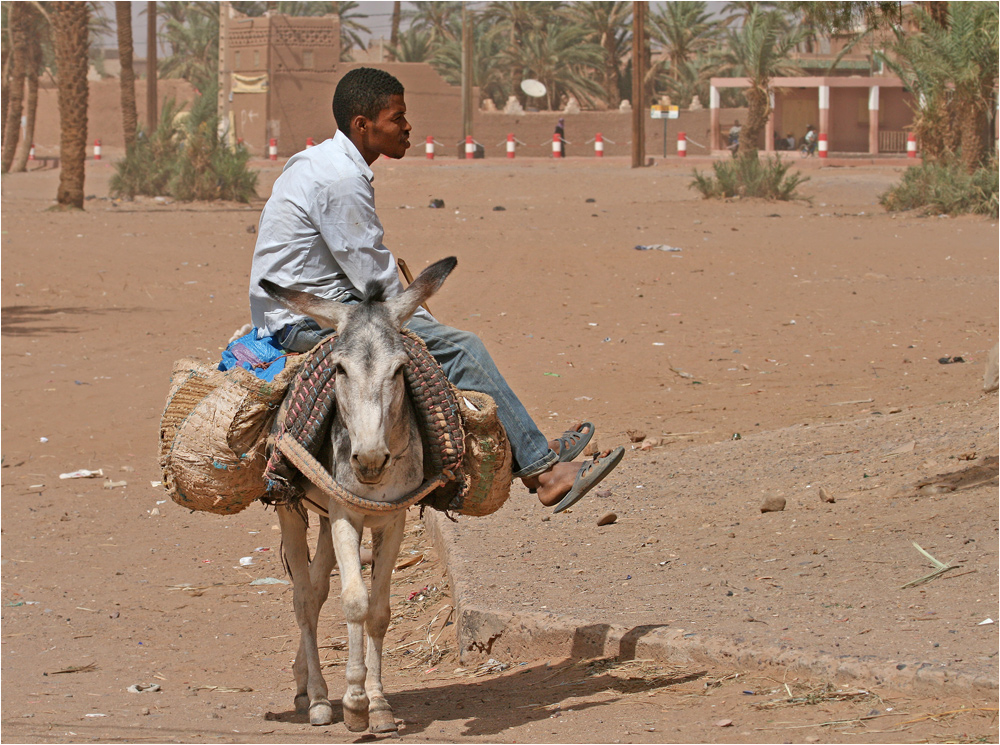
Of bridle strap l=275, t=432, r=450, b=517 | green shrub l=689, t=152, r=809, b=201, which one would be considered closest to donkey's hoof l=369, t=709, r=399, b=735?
bridle strap l=275, t=432, r=450, b=517

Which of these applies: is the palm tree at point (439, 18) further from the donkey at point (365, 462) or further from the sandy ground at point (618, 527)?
the donkey at point (365, 462)

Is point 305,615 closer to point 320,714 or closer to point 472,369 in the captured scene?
point 320,714

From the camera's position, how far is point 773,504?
23.2ft

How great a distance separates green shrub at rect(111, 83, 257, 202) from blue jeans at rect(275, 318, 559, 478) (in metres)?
23.0

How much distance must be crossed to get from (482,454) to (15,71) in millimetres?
37641

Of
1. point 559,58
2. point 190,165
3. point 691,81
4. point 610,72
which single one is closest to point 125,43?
point 190,165

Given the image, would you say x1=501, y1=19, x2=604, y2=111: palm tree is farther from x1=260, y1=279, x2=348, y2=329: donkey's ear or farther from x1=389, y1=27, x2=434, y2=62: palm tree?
x1=260, y1=279, x2=348, y2=329: donkey's ear

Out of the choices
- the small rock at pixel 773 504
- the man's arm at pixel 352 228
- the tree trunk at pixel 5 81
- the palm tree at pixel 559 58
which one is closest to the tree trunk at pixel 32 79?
the tree trunk at pixel 5 81

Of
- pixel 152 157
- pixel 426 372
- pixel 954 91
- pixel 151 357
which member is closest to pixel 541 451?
pixel 426 372

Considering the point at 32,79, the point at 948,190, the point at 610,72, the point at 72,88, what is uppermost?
the point at 610,72

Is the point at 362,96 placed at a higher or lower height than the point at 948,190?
lower

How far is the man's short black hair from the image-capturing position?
4.92m

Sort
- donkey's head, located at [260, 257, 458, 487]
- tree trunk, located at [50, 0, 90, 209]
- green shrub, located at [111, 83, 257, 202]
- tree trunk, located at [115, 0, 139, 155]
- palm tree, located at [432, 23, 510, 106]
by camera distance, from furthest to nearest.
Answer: palm tree, located at [432, 23, 510, 106], tree trunk, located at [115, 0, 139, 155], green shrub, located at [111, 83, 257, 202], tree trunk, located at [50, 0, 90, 209], donkey's head, located at [260, 257, 458, 487]

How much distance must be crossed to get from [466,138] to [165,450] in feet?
135
